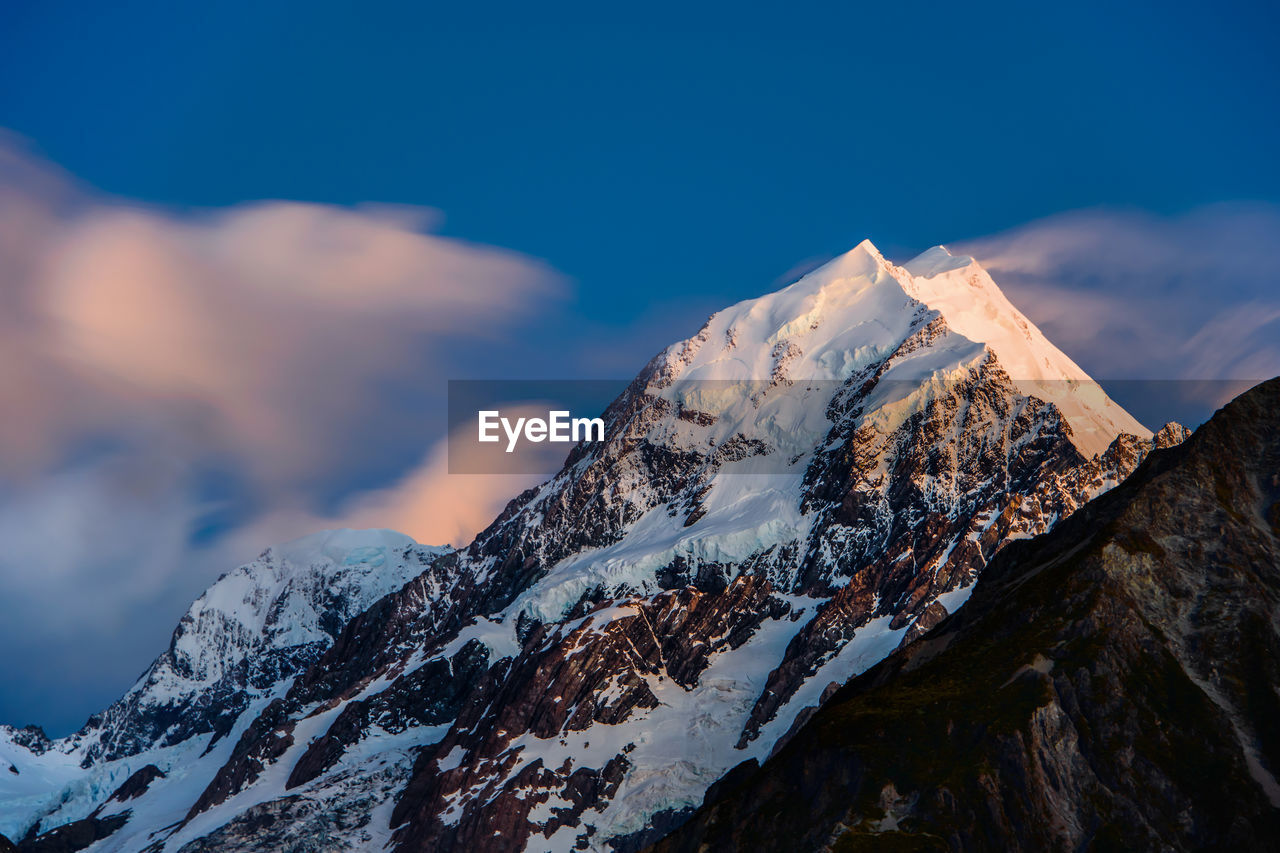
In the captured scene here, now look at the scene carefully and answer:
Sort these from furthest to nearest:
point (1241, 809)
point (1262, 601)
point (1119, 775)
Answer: point (1262, 601)
point (1119, 775)
point (1241, 809)

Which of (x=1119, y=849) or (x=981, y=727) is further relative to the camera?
(x=981, y=727)

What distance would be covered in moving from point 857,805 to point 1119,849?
33341 mm

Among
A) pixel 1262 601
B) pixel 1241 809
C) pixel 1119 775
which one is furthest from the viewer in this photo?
pixel 1262 601

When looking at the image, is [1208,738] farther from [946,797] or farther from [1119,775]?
[946,797]

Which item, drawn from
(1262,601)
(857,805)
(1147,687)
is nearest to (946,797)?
(857,805)

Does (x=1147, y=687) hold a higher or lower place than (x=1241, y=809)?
higher

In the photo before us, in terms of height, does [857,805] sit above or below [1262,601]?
below

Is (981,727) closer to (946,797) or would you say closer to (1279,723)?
(946,797)

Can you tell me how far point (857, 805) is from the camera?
624 feet

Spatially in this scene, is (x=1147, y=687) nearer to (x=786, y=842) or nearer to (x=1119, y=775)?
(x=1119, y=775)

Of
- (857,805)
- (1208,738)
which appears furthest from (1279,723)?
(857,805)

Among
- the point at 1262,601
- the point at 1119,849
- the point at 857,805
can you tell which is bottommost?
the point at 1119,849

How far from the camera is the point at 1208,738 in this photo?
186m

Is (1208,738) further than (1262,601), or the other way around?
(1262,601)
